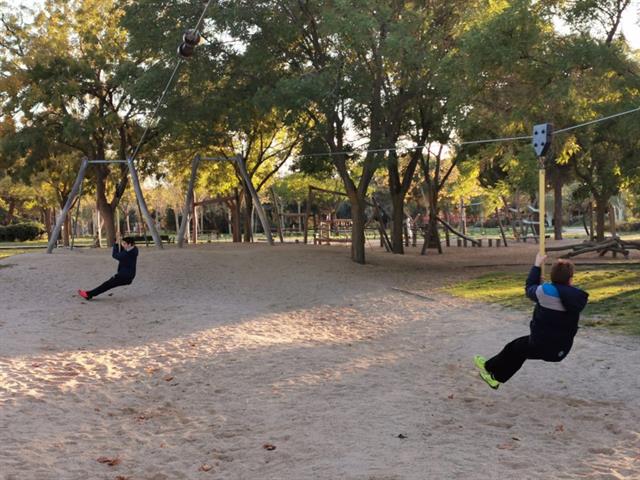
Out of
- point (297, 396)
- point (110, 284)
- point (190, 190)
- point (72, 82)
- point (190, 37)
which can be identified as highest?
point (72, 82)

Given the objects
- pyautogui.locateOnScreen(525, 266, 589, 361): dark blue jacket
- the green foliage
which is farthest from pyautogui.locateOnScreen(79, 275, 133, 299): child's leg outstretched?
the green foliage

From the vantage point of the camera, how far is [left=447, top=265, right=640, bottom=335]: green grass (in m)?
10.8

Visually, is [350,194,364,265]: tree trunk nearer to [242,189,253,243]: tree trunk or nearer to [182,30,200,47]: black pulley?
[242,189,253,243]: tree trunk

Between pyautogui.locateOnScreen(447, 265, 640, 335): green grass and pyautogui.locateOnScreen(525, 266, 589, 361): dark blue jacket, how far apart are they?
4527 mm

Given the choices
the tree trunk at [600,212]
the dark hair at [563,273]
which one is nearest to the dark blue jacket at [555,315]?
the dark hair at [563,273]

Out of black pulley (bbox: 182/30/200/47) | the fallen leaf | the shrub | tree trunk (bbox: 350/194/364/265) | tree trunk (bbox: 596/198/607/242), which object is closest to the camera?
the fallen leaf

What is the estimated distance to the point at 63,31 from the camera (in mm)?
27984

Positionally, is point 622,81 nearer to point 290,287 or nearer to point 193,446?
point 290,287

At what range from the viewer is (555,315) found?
5734 millimetres

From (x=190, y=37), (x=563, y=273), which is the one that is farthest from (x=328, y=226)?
(x=563, y=273)

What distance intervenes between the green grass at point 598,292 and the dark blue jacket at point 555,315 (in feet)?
14.9

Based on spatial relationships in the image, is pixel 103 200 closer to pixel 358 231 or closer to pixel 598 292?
pixel 358 231

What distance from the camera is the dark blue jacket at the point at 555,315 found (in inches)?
223

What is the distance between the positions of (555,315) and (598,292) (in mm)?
9297
